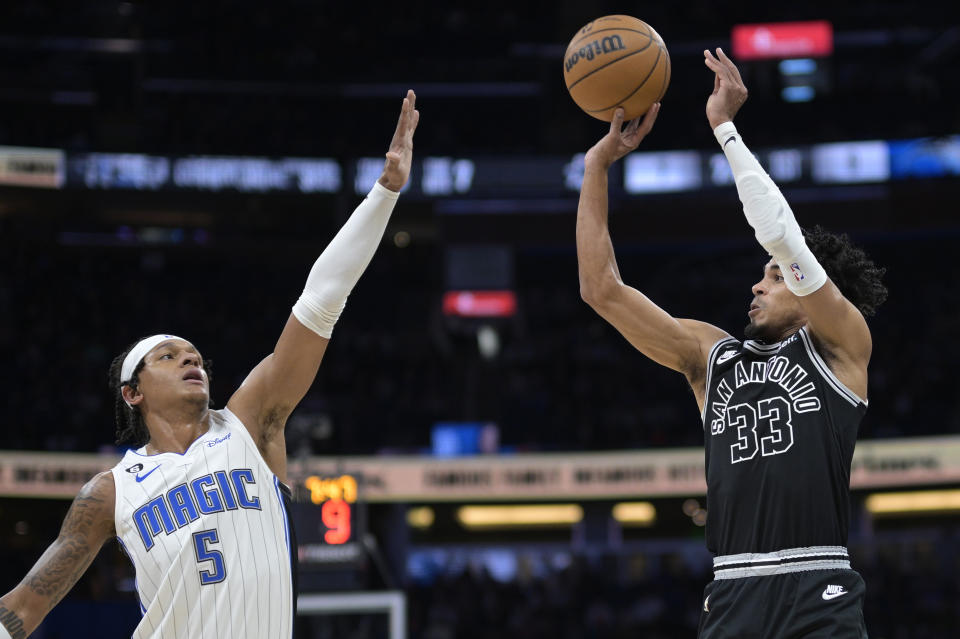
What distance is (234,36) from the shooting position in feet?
86.4

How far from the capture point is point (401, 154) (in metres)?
3.97

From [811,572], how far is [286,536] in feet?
5.51

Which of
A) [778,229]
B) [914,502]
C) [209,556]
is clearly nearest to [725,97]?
[778,229]

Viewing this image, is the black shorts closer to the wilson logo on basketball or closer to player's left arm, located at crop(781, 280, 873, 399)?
player's left arm, located at crop(781, 280, 873, 399)

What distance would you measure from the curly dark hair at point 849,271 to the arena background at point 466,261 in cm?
Answer: 1289

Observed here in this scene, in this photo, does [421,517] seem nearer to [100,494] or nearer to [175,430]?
[175,430]

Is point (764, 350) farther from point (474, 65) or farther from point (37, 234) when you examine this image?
point (474, 65)

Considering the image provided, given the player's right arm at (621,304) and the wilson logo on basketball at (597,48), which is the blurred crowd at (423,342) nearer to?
the wilson logo on basketball at (597,48)

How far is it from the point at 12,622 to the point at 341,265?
1.50m

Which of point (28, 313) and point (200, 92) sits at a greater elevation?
point (200, 92)

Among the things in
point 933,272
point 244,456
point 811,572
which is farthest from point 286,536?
point 933,272

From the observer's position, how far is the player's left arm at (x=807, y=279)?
3.68m

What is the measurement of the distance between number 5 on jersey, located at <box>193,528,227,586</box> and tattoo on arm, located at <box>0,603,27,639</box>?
556 millimetres

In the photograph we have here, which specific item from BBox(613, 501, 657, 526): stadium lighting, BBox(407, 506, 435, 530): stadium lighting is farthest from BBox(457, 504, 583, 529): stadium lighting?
BBox(613, 501, 657, 526): stadium lighting
